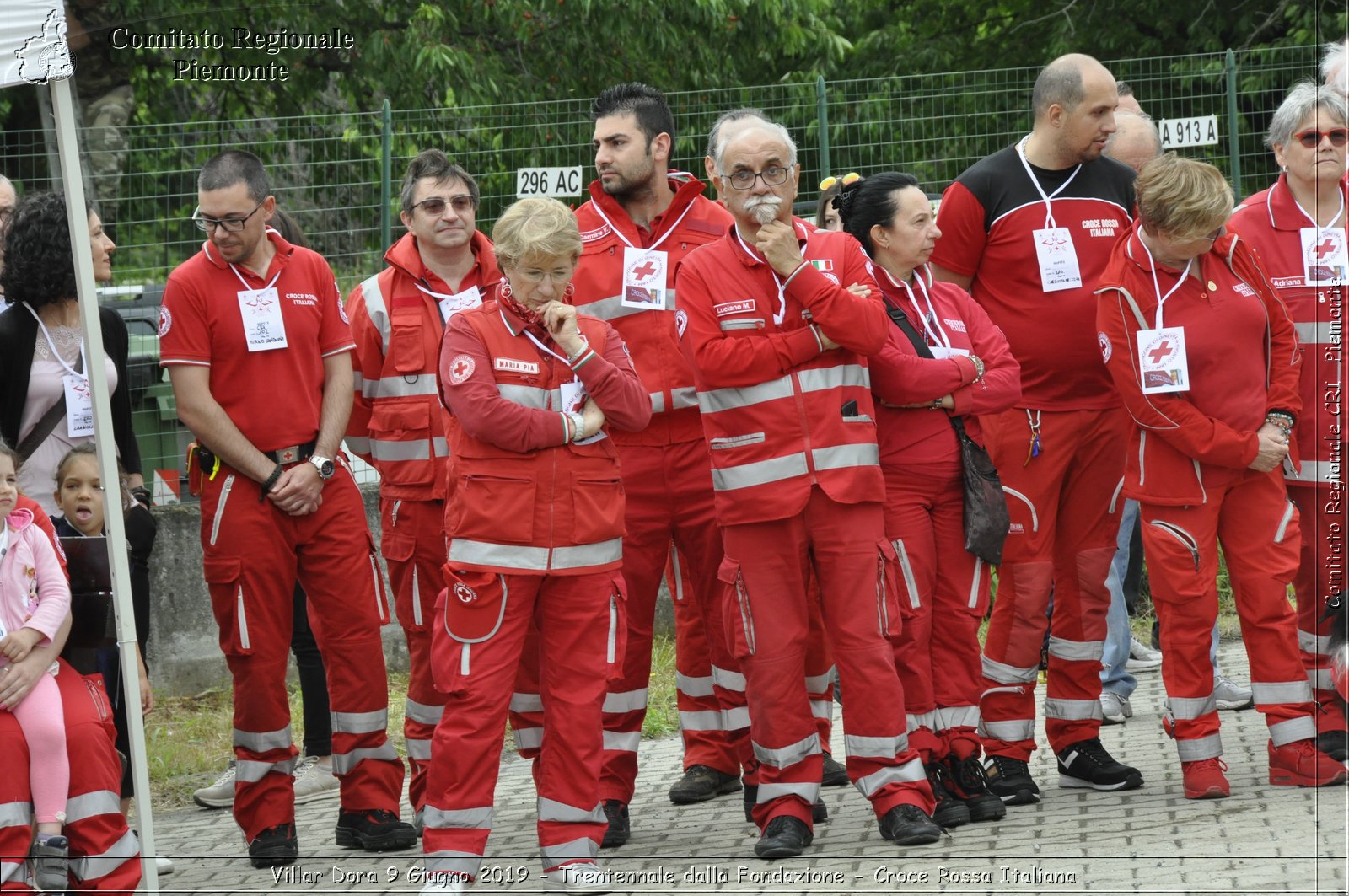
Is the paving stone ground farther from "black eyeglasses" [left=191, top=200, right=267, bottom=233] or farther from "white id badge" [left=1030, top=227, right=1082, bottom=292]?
"black eyeglasses" [left=191, top=200, right=267, bottom=233]

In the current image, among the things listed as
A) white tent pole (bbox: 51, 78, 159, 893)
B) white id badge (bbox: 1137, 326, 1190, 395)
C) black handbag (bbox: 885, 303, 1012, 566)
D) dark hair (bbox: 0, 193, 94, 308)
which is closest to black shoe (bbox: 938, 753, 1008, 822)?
black handbag (bbox: 885, 303, 1012, 566)

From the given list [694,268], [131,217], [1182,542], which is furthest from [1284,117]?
[131,217]

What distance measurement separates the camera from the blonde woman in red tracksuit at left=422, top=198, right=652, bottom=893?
16.7ft

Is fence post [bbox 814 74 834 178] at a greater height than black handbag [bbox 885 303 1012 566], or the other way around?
fence post [bbox 814 74 834 178]

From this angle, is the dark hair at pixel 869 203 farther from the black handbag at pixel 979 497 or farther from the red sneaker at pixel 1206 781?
the red sneaker at pixel 1206 781

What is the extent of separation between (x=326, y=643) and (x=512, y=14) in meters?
9.41

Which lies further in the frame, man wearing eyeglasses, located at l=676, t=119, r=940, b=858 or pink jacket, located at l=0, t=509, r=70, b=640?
man wearing eyeglasses, located at l=676, t=119, r=940, b=858

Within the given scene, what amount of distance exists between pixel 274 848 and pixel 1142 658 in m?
4.71

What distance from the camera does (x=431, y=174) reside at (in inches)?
244

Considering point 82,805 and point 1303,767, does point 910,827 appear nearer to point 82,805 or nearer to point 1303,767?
point 1303,767

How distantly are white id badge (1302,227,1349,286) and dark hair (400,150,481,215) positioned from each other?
3142 millimetres

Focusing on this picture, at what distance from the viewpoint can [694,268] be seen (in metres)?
5.53

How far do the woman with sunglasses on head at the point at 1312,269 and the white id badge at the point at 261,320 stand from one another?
11.6 feet

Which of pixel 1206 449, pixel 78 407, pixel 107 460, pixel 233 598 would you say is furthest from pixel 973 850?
pixel 78 407
